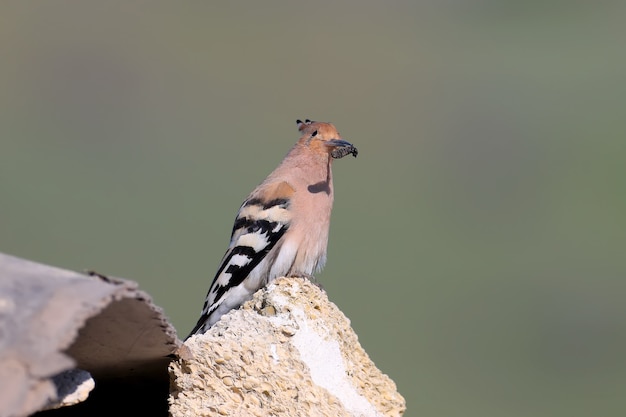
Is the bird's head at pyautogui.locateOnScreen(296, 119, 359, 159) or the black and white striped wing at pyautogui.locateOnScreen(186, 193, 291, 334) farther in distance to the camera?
the bird's head at pyautogui.locateOnScreen(296, 119, 359, 159)

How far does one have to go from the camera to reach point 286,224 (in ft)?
15.7

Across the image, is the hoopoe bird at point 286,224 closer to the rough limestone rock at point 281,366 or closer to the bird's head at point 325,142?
the bird's head at point 325,142

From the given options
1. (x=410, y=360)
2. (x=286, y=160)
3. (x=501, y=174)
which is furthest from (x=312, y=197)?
(x=501, y=174)

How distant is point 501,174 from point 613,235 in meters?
2.73

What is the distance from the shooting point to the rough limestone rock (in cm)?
271

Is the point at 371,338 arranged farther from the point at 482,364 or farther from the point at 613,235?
the point at 613,235

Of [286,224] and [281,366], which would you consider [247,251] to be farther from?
[281,366]

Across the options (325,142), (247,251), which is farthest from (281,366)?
(325,142)

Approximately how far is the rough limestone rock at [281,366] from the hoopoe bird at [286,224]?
4.22 ft

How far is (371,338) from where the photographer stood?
1750cm

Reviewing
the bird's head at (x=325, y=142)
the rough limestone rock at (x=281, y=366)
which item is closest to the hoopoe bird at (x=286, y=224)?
the bird's head at (x=325, y=142)

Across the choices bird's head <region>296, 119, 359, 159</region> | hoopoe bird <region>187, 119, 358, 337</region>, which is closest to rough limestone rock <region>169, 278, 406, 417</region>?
hoopoe bird <region>187, 119, 358, 337</region>

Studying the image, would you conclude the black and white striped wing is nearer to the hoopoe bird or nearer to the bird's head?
the hoopoe bird

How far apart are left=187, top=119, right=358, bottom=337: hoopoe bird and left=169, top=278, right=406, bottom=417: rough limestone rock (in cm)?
129
